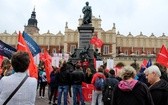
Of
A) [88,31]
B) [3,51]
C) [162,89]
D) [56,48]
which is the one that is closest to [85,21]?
[88,31]

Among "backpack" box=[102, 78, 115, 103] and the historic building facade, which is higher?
the historic building facade

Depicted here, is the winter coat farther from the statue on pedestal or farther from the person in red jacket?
the statue on pedestal

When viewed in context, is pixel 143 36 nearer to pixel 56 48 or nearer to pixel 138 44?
pixel 138 44

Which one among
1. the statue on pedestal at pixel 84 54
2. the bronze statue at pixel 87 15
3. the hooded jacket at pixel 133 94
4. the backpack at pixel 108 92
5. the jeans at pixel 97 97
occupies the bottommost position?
the jeans at pixel 97 97

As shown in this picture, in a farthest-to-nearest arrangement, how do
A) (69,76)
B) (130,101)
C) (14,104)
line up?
1. (69,76)
2. (130,101)
3. (14,104)

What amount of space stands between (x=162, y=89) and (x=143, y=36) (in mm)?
69091

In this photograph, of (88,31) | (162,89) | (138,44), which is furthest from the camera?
(138,44)

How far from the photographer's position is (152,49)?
72.8 meters


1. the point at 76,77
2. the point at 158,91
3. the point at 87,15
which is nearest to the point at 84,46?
the point at 87,15

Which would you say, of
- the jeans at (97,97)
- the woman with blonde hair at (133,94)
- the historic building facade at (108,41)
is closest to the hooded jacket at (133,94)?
the woman with blonde hair at (133,94)

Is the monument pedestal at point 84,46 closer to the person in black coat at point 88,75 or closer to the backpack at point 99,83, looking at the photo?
the person in black coat at point 88,75

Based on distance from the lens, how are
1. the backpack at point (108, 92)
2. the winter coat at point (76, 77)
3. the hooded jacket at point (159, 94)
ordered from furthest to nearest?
the winter coat at point (76, 77) < the backpack at point (108, 92) < the hooded jacket at point (159, 94)

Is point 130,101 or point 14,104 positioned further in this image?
point 130,101

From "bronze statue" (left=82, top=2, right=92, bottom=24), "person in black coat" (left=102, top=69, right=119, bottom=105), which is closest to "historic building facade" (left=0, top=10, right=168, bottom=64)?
"bronze statue" (left=82, top=2, right=92, bottom=24)
